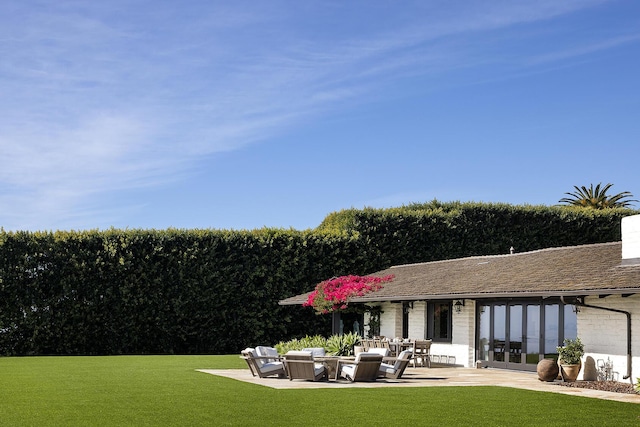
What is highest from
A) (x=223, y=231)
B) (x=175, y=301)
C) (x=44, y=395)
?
(x=223, y=231)

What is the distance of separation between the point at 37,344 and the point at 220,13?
17802mm

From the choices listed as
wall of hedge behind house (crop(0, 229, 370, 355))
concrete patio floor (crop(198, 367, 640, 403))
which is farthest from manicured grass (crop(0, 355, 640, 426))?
wall of hedge behind house (crop(0, 229, 370, 355))

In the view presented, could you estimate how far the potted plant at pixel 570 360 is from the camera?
71.7ft

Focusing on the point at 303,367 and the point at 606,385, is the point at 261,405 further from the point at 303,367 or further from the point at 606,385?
the point at 606,385

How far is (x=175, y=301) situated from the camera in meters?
35.9

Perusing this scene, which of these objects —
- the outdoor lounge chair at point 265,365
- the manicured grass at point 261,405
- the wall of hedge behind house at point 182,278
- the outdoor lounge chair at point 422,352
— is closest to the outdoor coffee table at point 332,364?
the outdoor lounge chair at point 265,365

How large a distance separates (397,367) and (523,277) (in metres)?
5.22

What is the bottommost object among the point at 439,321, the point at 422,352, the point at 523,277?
the point at 422,352

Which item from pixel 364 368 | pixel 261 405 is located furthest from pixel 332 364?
pixel 261 405

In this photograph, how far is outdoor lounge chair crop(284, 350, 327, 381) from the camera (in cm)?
2142

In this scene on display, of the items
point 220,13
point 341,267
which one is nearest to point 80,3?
point 220,13

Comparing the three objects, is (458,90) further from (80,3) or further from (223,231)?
(223,231)

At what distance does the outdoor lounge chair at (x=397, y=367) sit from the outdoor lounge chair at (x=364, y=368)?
51 centimetres

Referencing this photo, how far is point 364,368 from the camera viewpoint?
71.3ft
